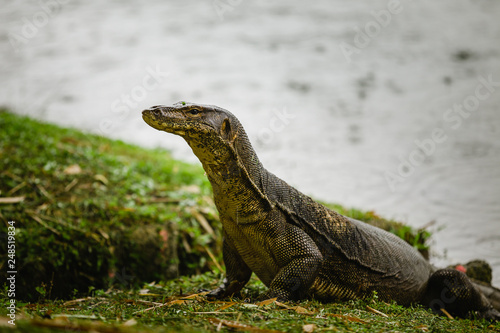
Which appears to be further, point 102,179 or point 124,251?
point 102,179

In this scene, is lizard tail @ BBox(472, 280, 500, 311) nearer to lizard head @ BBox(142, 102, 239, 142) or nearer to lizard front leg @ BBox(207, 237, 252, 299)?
lizard front leg @ BBox(207, 237, 252, 299)

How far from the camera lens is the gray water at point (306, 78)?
34.4 ft

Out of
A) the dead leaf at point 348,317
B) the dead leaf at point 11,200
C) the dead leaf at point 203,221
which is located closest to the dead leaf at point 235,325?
the dead leaf at point 348,317

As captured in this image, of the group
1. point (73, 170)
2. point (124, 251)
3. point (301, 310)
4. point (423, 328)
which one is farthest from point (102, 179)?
point (423, 328)

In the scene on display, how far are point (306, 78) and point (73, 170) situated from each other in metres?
9.54

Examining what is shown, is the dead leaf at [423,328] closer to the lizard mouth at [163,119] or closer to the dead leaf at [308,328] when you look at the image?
the dead leaf at [308,328]

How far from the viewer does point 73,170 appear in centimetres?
557

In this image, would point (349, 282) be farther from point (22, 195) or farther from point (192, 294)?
point (22, 195)

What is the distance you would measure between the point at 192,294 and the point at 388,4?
12.8 metres

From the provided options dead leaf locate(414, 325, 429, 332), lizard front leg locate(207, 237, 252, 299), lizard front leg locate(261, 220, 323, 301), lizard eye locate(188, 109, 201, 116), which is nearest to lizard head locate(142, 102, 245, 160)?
lizard eye locate(188, 109, 201, 116)

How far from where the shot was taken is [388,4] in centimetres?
1340

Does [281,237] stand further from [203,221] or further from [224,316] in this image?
[203,221]

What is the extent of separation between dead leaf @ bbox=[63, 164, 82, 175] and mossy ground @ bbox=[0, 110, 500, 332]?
0.01 metres

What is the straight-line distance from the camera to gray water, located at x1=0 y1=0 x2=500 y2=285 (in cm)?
1048
